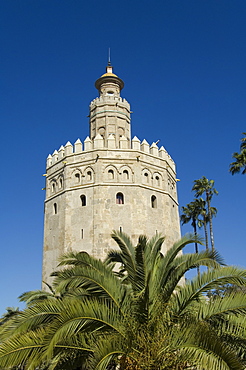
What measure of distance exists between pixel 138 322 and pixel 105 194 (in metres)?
15.8

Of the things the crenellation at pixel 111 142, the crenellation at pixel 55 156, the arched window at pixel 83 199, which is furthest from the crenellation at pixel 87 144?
the arched window at pixel 83 199

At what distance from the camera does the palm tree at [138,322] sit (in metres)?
7.38

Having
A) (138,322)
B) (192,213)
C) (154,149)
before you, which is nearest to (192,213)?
(192,213)

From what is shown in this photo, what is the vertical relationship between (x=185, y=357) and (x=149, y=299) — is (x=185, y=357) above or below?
below

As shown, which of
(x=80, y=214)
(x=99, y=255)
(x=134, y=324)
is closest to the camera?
(x=134, y=324)

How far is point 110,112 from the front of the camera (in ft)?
91.7

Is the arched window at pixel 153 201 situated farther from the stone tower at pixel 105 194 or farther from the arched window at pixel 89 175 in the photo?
the arched window at pixel 89 175

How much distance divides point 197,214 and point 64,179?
41.4 ft

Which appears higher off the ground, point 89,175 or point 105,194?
point 89,175

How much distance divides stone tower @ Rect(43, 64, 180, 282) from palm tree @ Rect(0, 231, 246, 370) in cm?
1328

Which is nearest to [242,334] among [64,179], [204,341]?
[204,341]

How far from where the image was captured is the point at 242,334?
339 inches

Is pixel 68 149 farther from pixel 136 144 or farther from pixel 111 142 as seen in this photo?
pixel 136 144

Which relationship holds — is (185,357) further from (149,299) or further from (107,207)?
(107,207)
